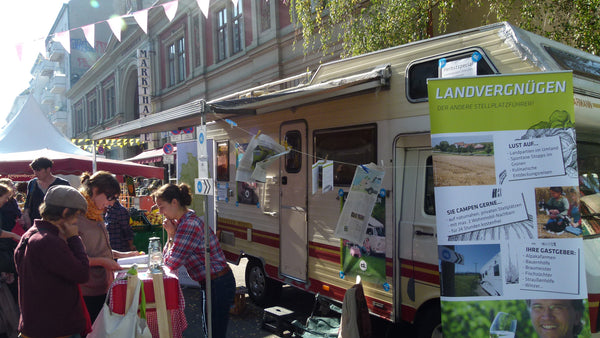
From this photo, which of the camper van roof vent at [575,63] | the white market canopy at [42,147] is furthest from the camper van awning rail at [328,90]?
the white market canopy at [42,147]

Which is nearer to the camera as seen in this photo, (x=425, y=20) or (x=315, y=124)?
(x=315, y=124)

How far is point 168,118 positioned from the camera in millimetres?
5344

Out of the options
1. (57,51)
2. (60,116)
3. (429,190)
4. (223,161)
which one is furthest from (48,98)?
(429,190)

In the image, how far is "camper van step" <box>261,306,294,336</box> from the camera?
5.27m

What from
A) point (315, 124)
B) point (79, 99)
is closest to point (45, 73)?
point (79, 99)

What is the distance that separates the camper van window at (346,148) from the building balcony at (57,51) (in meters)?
47.4

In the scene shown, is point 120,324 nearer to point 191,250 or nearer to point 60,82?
point 191,250

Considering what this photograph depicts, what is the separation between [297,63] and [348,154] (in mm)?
9253

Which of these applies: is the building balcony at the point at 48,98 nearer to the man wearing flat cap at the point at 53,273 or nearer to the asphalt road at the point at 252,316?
the asphalt road at the point at 252,316

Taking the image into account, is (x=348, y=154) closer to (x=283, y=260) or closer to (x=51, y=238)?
(x=283, y=260)

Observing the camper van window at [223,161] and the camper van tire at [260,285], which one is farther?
the camper van window at [223,161]

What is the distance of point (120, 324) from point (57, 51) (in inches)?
2011

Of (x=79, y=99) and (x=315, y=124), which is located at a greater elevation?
(x=79, y=99)

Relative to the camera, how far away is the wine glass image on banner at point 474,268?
2.89 m
